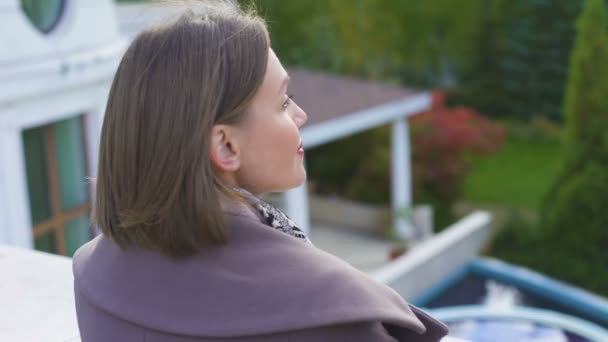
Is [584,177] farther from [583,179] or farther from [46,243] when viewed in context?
[46,243]

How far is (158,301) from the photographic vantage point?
5.41 ft

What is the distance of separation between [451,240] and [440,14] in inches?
500

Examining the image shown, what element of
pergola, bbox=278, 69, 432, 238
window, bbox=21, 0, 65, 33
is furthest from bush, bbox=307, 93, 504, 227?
window, bbox=21, 0, 65, 33

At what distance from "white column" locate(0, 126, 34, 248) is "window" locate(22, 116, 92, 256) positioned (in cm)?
33

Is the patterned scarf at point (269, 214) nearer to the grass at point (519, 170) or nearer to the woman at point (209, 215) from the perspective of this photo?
the woman at point (209, 215)

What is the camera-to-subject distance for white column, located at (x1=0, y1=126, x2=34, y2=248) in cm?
711

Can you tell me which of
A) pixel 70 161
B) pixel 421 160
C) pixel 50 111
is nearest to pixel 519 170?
pixel 421 160

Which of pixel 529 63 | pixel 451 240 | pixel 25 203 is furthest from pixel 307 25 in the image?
pixel 25 203


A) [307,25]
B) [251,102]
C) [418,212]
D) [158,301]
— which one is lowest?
[418,212]

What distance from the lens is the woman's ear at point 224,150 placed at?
1640 mm

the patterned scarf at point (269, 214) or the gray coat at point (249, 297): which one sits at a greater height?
the patterned scarf at point (269, 214)

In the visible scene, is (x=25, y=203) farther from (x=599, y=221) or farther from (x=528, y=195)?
(x=528, y=195)

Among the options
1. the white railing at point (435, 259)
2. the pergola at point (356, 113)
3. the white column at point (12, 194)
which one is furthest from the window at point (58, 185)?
the white railing at point (435, 259)

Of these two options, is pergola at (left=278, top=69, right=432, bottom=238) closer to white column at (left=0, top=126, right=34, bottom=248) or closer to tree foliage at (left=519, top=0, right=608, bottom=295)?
tree foliage at (left=519, top=0, right=608, bottom=295)
